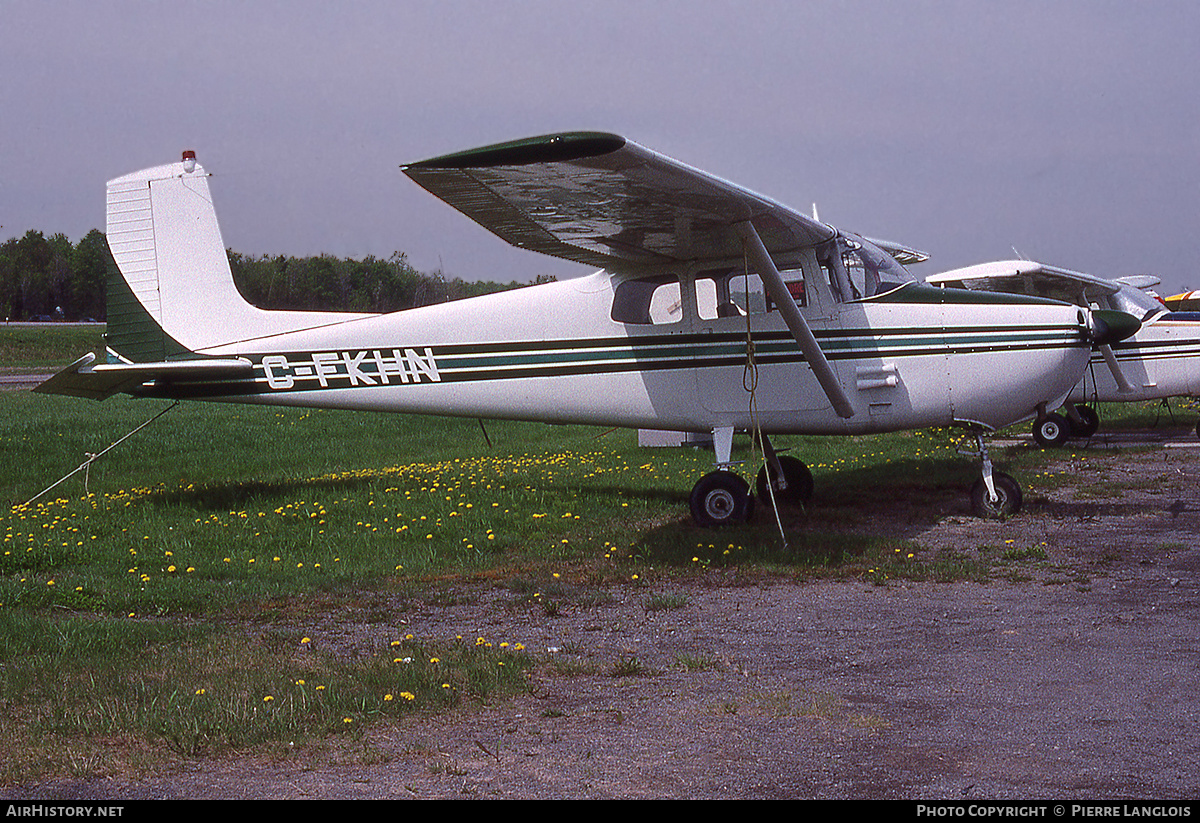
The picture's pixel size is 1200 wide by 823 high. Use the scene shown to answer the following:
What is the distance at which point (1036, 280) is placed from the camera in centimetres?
1695

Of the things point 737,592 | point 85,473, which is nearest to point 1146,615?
point 737,592

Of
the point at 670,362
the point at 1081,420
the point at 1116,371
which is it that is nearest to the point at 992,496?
the point at 670,362

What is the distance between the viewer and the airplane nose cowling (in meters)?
8.94

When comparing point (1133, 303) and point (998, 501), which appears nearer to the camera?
point (998, 501)

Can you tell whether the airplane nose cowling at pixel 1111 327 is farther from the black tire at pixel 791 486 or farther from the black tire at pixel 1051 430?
the black tire at pixel 1051 430

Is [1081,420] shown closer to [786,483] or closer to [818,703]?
[786,483]

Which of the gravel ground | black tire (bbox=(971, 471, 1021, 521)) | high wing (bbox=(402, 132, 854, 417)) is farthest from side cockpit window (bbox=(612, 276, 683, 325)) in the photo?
black tire (bbox=(971, 471, 1021, 521))

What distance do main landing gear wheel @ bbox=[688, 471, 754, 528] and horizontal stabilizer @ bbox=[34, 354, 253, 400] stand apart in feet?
15.3

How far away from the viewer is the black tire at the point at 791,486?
10133mm

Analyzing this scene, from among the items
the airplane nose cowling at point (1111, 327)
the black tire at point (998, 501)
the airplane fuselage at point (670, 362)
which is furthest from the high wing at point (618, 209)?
the airplane nose cowling at point (1111, 327)

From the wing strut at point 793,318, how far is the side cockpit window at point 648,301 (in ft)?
3.28

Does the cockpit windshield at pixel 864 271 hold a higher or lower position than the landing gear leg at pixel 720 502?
higher

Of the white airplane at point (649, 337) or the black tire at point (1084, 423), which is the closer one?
the white airplane at point (649, 337)

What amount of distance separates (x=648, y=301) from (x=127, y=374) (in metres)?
5.01
